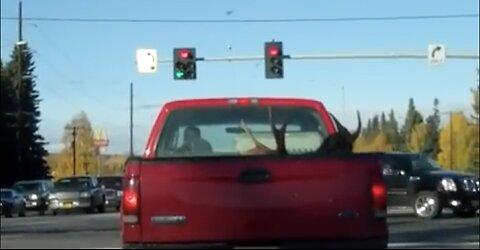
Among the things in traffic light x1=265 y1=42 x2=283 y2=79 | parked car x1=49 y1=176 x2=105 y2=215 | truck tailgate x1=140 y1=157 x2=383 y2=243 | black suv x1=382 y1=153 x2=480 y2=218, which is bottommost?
parked car x1=49 y1=176 x2=105 y2=215

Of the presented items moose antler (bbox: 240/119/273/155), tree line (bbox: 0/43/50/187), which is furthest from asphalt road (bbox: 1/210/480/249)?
tree line (bbox: 0/43/50/187)

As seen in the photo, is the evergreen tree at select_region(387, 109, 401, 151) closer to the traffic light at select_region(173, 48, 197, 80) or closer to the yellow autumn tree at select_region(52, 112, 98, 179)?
the yellow autumn tree at select_region(52, 112, 98, 179)

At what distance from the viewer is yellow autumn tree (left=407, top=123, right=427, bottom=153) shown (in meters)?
133

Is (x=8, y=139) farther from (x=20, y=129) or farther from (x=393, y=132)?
(x=393, y=132)

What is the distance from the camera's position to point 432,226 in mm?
22938

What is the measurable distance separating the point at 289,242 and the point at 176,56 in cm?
3171

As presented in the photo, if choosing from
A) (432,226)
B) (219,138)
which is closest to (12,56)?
(432,226)

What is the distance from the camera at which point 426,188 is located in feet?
91.0

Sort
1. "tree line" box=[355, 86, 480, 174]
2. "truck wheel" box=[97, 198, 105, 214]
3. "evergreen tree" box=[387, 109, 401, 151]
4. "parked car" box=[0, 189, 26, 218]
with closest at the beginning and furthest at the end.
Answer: "parked car" box=[0, 189, 26, 218] < "truck wheel" box=[97, 198, 105, 214] < "tree line" box=[355, 86, 480, 174] < "evergreen tree" box=[387, 109, 401, 151]

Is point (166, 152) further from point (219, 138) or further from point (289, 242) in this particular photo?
point (289, 242)

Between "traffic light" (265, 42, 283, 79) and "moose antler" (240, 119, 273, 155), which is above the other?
"traffic light" (265, 42, 283, 79)

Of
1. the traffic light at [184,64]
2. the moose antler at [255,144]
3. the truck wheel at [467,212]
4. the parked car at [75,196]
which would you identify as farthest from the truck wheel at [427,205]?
the parked car at [75,196]

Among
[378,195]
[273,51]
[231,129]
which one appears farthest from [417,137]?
[378,195]

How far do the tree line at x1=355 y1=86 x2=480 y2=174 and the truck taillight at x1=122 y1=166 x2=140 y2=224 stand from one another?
95.5 meters
